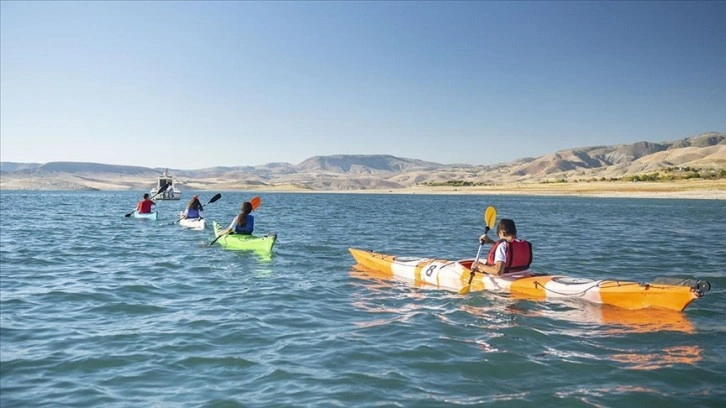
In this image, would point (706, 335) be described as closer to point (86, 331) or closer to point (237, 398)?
point (237, 398)

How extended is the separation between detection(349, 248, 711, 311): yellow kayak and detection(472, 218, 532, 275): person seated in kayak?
6.5 inches

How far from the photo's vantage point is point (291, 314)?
989 cm

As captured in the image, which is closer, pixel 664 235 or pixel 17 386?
pixel 17 386

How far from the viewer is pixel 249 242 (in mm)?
18109

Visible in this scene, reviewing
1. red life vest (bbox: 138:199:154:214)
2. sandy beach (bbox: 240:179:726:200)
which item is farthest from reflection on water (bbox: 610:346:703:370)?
sandy beach (bbox: 240:179:726:200)

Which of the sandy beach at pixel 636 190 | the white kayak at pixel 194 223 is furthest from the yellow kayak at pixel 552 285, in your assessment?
the sandy beach at pixel 636 190

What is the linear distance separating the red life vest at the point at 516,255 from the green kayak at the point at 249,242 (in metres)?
7.91

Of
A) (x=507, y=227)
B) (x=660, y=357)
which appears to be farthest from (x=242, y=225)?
(x=660, y=357)

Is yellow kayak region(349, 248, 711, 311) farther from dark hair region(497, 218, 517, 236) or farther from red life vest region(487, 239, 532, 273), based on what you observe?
dark hair region(497, 218, 517, 236)

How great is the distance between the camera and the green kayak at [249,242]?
1738 cm

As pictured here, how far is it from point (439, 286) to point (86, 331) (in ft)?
24.8

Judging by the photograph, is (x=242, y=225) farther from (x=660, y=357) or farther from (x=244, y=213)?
(x=660, y=357)

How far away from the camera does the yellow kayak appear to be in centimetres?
989

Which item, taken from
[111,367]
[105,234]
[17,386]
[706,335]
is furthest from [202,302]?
[105,234]
